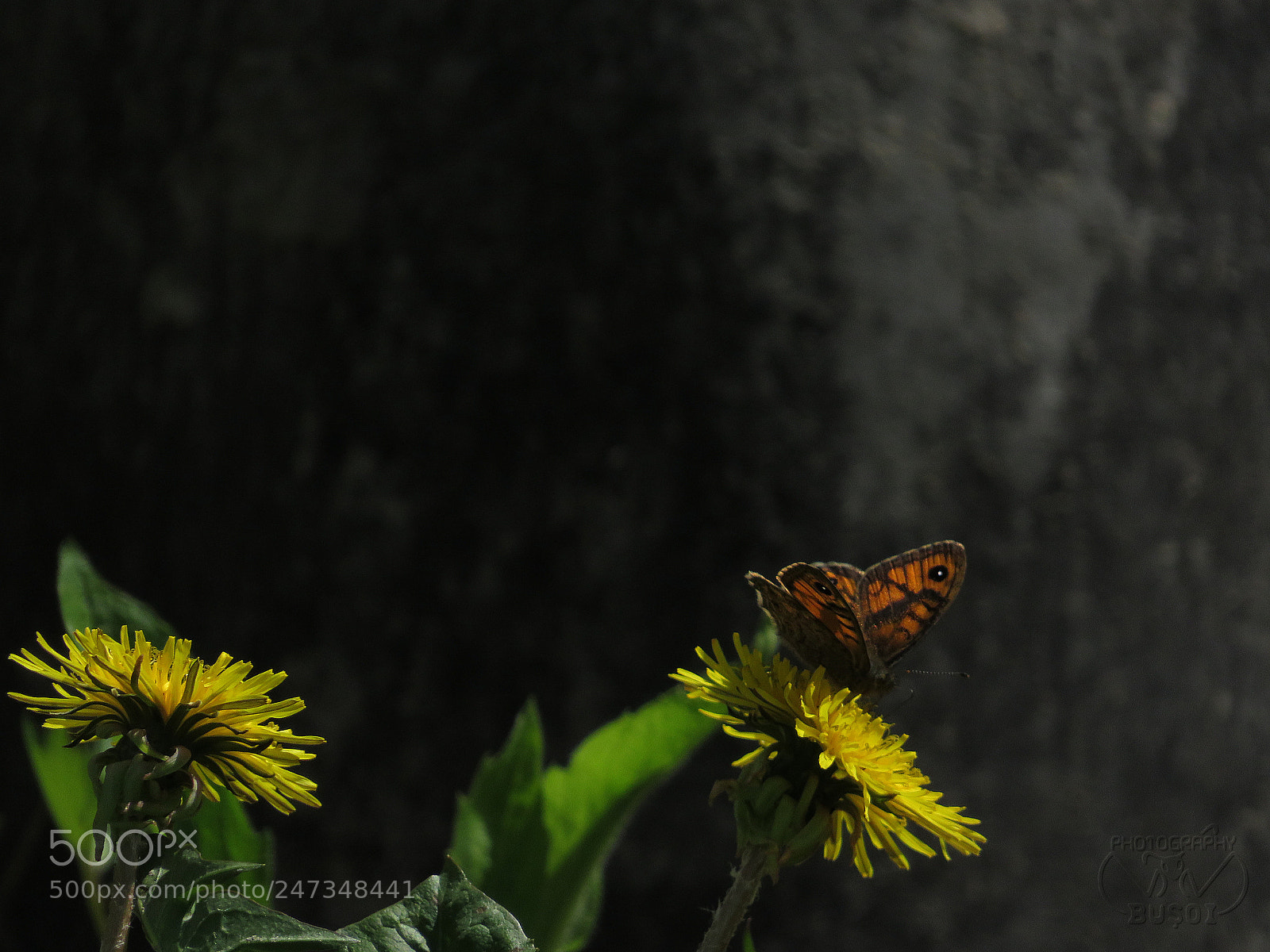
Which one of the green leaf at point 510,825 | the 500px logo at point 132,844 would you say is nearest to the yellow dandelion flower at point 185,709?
the 500px logo at point 132,844

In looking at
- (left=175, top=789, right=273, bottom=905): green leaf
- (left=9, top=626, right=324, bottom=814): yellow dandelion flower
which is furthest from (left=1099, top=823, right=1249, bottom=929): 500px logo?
(left=9, top=626, right=324, bottom=814): yellow dandelion flower

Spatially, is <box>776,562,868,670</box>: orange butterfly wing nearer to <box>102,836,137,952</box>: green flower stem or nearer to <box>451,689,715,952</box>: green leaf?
<box>451,689,715,952</box>: green leaf

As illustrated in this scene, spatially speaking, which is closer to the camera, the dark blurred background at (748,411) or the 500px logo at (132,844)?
the 500px logo at (132,844)

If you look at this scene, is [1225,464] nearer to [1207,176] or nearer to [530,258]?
[1207,176]

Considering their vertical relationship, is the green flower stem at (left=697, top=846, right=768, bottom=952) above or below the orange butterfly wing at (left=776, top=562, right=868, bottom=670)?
below

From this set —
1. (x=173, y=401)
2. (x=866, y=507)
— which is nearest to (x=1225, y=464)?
(x=866, y=507)

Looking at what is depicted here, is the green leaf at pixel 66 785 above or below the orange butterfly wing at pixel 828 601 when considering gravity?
below

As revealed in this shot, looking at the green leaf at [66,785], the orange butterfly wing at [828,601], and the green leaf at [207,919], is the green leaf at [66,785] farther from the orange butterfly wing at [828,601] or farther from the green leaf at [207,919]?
the orange butterfly wing at [828,601]

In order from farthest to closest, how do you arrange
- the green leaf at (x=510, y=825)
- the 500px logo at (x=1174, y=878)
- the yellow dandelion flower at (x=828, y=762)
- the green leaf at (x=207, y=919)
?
the 500px logo at (x=1174, y=878) < the green leaf at (x=510, y=825) < the yellow dandelion flower at (x=828, y=762) < the green leaf at (x=207, y=919)
